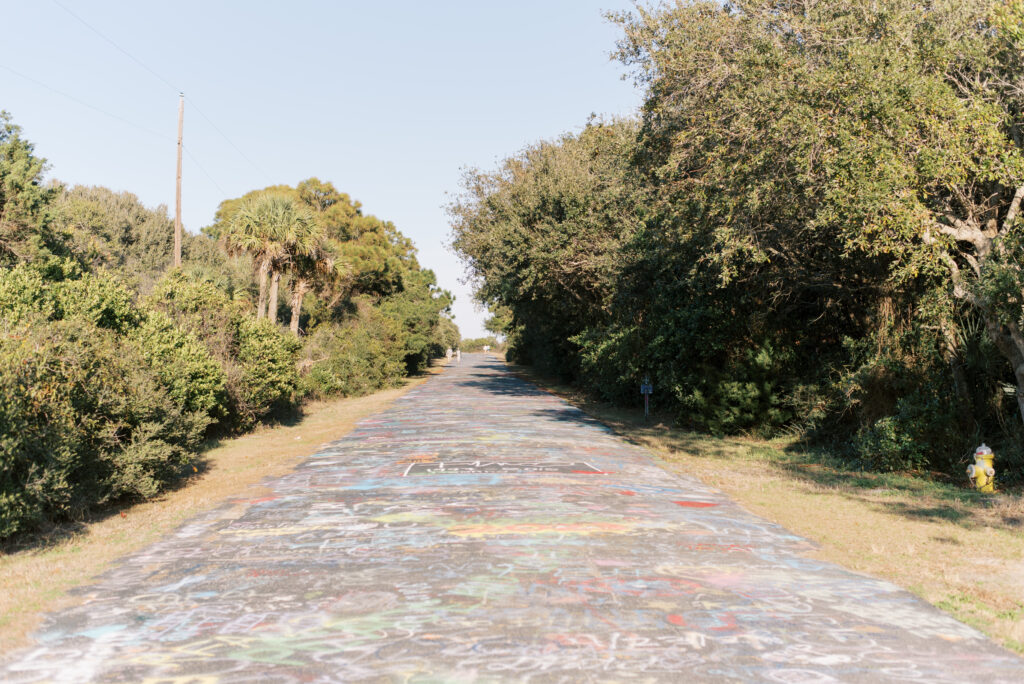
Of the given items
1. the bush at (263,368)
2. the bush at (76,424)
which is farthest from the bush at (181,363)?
the bush at (263,368)

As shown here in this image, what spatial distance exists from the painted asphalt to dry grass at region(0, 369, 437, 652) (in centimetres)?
28

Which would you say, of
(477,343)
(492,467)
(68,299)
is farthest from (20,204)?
(477,343)

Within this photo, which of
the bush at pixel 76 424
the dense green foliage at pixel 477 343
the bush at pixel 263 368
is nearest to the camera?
the bush at pixel 76 424

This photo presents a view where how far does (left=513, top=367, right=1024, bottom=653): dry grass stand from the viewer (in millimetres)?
6500

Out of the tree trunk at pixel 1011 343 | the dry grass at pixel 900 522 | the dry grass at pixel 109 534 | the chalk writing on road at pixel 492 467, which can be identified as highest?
the tree trunk at pixel 1011 343

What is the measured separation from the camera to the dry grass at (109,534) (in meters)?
6.19

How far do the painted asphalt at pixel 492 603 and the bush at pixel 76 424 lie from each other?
1384 mm

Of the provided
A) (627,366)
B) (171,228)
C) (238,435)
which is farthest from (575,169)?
(171,228)

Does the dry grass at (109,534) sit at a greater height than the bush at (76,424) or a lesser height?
lesser

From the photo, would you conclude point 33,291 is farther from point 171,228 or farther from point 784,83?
point 171,228

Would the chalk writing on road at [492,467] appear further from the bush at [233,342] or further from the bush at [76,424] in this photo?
the bush at [233,342]

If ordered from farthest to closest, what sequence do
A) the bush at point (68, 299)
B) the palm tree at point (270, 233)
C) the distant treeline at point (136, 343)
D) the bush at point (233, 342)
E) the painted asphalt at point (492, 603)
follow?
the palm tree at point (270, 233), the bush at point (233, 342), the bush at point (68, 299), the distant treeline at point (136, 343), the painted asphalt at point (492, 603)

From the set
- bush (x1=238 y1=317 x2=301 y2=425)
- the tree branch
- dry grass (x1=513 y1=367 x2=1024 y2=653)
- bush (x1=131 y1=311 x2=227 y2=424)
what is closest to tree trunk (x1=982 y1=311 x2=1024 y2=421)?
the tree branch

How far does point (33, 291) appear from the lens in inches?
470
